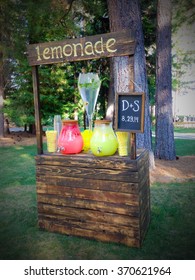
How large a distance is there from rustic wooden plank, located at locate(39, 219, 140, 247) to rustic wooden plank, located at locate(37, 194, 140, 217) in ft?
0.81

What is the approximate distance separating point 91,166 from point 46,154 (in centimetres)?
55

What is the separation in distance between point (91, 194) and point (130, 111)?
91 centimetres

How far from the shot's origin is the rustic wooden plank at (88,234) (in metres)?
2.40

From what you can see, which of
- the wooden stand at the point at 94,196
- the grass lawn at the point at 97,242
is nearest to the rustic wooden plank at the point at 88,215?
the wooden stand at the point at 94,196

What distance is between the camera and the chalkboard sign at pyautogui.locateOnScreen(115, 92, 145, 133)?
220 cm

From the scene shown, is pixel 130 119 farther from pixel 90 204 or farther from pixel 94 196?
pixel 90 204

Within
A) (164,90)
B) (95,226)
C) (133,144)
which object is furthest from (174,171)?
(133,144)

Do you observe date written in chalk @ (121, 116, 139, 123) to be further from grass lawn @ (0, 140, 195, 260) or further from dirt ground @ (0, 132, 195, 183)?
dirt ground @ (0, 132, 195, 183)

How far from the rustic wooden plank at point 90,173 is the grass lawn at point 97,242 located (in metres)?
0.68

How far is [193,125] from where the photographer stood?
68.0ft

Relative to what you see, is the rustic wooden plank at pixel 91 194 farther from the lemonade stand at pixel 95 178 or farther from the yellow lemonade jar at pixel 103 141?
the yellow lemonade jar at pixel 103 141

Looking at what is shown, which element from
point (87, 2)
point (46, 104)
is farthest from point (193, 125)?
point (87, 2)
